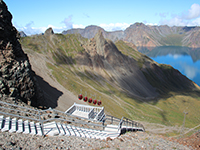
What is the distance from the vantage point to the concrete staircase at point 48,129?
32.9 feet

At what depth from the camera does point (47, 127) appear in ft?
37.7

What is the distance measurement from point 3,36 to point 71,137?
20810mm

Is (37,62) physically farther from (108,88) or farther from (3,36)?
(3,36)

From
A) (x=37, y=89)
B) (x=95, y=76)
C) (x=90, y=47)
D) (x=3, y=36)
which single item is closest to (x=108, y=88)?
(x=95, y=76)

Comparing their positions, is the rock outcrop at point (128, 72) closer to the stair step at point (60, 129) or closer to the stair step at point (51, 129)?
the stair step at point (60, 129)

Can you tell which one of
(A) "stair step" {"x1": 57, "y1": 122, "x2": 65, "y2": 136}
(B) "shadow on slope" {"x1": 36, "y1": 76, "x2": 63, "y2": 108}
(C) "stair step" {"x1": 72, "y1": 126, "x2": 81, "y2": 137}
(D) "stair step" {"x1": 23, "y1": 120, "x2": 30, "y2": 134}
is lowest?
(B) "shadow on slope" {"x1": 36, "y1": 76, "x2": 63, "y2": 108}

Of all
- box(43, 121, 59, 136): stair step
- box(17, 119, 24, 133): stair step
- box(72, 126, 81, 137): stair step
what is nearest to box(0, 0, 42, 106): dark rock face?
box(17, 119, 24, 133): stair step

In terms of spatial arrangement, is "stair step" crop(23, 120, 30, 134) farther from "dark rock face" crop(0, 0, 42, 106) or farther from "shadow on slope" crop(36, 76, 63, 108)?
"shadow on slope" crop(36, 76, 63, 108)

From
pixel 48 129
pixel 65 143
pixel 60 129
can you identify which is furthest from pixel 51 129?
pixel 65 143

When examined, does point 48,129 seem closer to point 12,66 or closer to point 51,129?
point 51,129

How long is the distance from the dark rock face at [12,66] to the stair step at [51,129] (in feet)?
37.7

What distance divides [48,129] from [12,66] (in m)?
16.0

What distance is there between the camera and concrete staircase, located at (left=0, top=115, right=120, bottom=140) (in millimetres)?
10035

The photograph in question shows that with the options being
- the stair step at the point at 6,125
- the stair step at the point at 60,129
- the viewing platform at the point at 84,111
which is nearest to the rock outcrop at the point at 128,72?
the viewing platform at the point at 84,111
